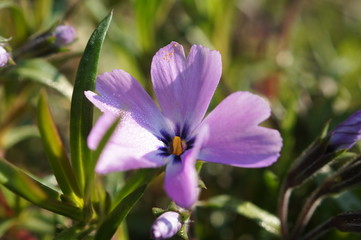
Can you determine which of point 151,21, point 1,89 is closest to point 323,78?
point 151,21

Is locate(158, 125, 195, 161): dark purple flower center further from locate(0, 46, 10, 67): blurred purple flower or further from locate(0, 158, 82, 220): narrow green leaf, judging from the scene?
locate(0, 46, 10, 67): blurred purple flower

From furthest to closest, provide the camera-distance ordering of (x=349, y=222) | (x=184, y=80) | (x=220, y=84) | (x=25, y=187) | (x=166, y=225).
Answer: (x=220, y=84) → (x=349, y=222) → (x=184, y=80) → (x=25, y=187) → (x=166, y=225)

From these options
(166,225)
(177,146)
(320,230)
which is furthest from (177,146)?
(320,230)

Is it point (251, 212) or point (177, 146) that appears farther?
point (251, 212)

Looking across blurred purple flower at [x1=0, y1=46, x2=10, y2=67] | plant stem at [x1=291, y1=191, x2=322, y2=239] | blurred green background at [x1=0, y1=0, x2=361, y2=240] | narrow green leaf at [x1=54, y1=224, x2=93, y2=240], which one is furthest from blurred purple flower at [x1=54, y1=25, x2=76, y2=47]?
plant stem at [x1=291, y1=191, x2=322, y2=239]

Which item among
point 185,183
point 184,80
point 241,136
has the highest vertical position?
point 184,80

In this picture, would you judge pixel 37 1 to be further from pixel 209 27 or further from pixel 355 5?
pixel 355 5

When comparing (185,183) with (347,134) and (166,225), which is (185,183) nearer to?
(166,225)
